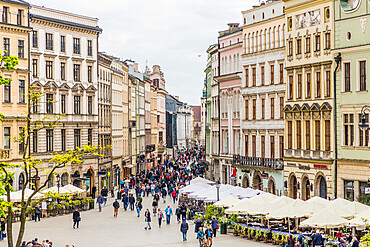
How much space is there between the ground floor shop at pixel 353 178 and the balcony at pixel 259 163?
436 inches

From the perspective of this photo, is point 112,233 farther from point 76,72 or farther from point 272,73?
point 76,72

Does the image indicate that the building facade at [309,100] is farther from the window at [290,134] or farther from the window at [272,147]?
the window at [272,147]

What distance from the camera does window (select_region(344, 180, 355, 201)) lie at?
54.3 meters

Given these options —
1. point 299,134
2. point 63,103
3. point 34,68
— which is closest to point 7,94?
point 34,68

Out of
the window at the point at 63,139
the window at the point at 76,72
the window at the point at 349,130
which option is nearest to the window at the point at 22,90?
the window at the point at 63,139

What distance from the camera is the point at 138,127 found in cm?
12838

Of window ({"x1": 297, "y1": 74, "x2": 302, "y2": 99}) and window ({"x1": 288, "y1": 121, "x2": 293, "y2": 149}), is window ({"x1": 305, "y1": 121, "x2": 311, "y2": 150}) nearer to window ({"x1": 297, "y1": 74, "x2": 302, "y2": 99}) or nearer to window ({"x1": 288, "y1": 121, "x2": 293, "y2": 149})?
window ({"x1": 297, "y1": 74, "x2": 302, "y2": 99})

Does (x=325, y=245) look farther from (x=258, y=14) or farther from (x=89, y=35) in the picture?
(x=89, y=35)

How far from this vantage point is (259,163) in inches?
2820

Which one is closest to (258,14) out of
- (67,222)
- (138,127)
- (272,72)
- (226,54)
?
(272,72)

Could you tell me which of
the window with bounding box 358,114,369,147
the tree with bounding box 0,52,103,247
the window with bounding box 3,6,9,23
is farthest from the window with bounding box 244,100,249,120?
the tree with bounding box 0,52,103,247

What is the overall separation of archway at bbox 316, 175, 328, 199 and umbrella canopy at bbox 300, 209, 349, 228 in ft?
61.1

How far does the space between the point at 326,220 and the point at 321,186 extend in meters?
19.9

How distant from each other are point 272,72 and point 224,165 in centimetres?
1679
